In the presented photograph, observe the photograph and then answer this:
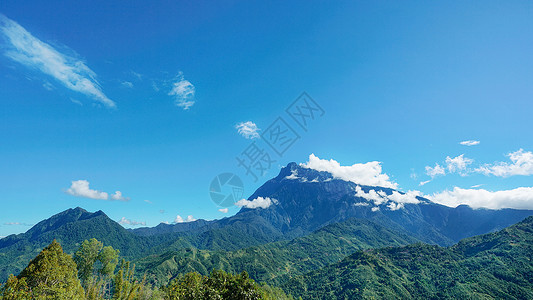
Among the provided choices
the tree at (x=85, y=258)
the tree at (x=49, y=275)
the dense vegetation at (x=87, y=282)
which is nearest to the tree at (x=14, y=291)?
the dense vegetation at (x=87, y=282)

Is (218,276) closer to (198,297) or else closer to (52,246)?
(198,297)

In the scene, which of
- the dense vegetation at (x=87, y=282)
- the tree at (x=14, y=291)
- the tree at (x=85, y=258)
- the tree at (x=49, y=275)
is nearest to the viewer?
the dense vegetation at (x=87, y=282)

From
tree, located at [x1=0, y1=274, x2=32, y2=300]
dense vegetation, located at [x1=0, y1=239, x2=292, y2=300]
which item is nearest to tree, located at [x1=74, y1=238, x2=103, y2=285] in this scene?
dense vegetation, located at [x1=0, y1=239, x2=292, y2=300]

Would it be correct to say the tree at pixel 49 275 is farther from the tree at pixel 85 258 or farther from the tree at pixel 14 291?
the tree at pixel 85 258

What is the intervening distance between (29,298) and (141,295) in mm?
23397

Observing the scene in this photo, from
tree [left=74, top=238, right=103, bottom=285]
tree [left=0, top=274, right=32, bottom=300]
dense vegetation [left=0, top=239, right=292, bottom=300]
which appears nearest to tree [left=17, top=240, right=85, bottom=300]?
dense vegetation [left=0, top=239, right=292, bottom=300]

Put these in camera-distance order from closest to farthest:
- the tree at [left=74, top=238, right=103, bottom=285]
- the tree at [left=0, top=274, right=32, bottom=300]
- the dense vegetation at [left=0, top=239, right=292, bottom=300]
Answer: the dense vegetation at [left=0, top=239, right=292, bottom=300]
the tree at [left=0, top=274, right=32, bottom=300]
the tree at [left=74, top=238, right=103, bottom=285]

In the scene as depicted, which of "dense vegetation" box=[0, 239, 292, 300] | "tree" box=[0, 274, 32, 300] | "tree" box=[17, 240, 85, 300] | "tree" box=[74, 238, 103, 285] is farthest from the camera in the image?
"tree" box=[74, 238, 103, 285]

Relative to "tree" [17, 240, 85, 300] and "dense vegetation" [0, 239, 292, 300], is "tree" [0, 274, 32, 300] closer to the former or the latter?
"dense vegetation" [0, 239, 292, 300]

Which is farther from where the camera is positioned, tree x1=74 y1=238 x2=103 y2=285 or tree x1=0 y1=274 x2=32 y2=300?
tree x1=74 y1=238 x2=103 y2=285

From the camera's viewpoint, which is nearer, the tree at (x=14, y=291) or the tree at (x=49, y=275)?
the tree at (x=14, y=291)

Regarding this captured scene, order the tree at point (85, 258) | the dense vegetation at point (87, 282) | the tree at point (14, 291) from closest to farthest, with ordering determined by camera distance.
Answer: the dense vegetation at point (87, 282), the tree at point (14, 291), the tree at point (85, 258)

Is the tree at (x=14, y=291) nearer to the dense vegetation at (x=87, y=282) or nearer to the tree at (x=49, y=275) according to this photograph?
the dense vegetation at (x=87, y=282)

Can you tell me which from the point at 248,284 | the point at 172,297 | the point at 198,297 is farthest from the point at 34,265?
the point at 248,284
